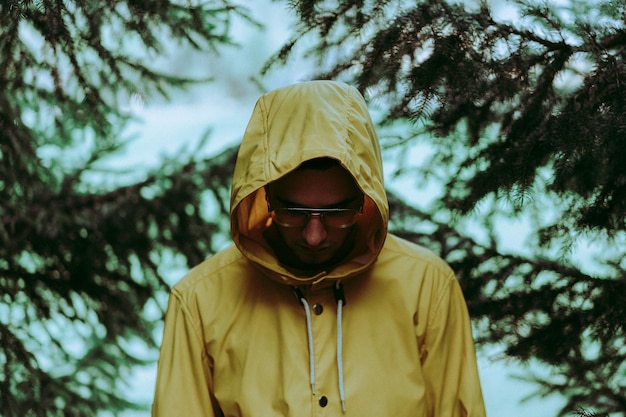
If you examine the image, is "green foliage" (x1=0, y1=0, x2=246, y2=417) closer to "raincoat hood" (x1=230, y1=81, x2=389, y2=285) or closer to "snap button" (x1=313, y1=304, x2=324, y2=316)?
"raincoat hood" (x1=230, y1=81, x2=389, y2=285)

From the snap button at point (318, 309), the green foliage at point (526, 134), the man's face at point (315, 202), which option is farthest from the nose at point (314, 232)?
the green foliage at point (526, 134)

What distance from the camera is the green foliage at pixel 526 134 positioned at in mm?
2502

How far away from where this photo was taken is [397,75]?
2.66 m

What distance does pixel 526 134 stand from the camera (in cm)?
266

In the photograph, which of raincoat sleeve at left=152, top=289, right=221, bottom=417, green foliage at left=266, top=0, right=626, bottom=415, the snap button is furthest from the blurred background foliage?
raincoat sleeve at left=152, top=289, right=221, bottom=417

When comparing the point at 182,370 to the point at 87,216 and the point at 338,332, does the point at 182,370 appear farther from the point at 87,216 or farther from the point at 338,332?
the point at 87,216

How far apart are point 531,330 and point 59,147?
2796mm

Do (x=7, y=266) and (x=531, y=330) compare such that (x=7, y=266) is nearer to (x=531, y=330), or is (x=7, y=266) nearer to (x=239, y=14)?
(x=239, y=14)

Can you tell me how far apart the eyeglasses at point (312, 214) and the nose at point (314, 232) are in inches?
0.6

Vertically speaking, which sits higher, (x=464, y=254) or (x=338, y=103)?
(x=338, y=103)

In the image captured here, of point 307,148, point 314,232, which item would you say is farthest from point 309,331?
point 307,148

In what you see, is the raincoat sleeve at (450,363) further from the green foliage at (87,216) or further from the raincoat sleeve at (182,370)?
the green foliage at (87,216)

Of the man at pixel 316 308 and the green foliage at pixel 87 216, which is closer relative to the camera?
the man at pixel 316 308

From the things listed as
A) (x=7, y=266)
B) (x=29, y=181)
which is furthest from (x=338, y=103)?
(x=7, y=266)
